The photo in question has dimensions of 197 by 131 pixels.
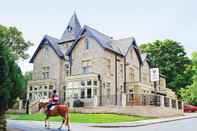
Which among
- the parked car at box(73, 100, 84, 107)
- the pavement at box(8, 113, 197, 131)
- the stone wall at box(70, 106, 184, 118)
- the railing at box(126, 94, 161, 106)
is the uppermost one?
the railing at box(126, 94, 161, 106)

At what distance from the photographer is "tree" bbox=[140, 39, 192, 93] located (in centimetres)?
6966

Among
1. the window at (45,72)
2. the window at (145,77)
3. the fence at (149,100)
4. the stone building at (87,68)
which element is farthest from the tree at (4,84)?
the window at (145,77)

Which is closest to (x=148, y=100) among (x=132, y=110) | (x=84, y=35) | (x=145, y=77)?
(x=132, y=110)

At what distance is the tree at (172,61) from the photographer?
69.7m

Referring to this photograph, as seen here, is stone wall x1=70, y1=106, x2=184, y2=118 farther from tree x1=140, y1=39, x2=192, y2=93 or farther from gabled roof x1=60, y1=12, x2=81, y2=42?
tree x1=140, y1=39, x2=192, y2=93

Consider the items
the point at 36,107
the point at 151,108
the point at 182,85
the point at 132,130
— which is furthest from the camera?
the point at 182,85

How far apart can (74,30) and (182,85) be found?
1201 inches

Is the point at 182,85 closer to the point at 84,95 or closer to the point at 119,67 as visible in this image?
the point at 119,67

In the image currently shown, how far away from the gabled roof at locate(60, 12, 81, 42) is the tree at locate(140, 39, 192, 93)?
2490 cm

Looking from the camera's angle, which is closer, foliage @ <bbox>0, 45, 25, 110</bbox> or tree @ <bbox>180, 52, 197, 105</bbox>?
foliage @ <bbox>0, 45, 25, 110</bbox>

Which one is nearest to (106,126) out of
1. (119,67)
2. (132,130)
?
(132,130)

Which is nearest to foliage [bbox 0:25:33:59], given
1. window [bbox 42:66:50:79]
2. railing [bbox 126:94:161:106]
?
window [bbox 42:66:50:79]

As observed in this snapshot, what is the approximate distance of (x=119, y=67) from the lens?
4491cm

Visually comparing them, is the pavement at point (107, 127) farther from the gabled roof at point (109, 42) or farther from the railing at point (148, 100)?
the gabled roof at point (109, 42)
